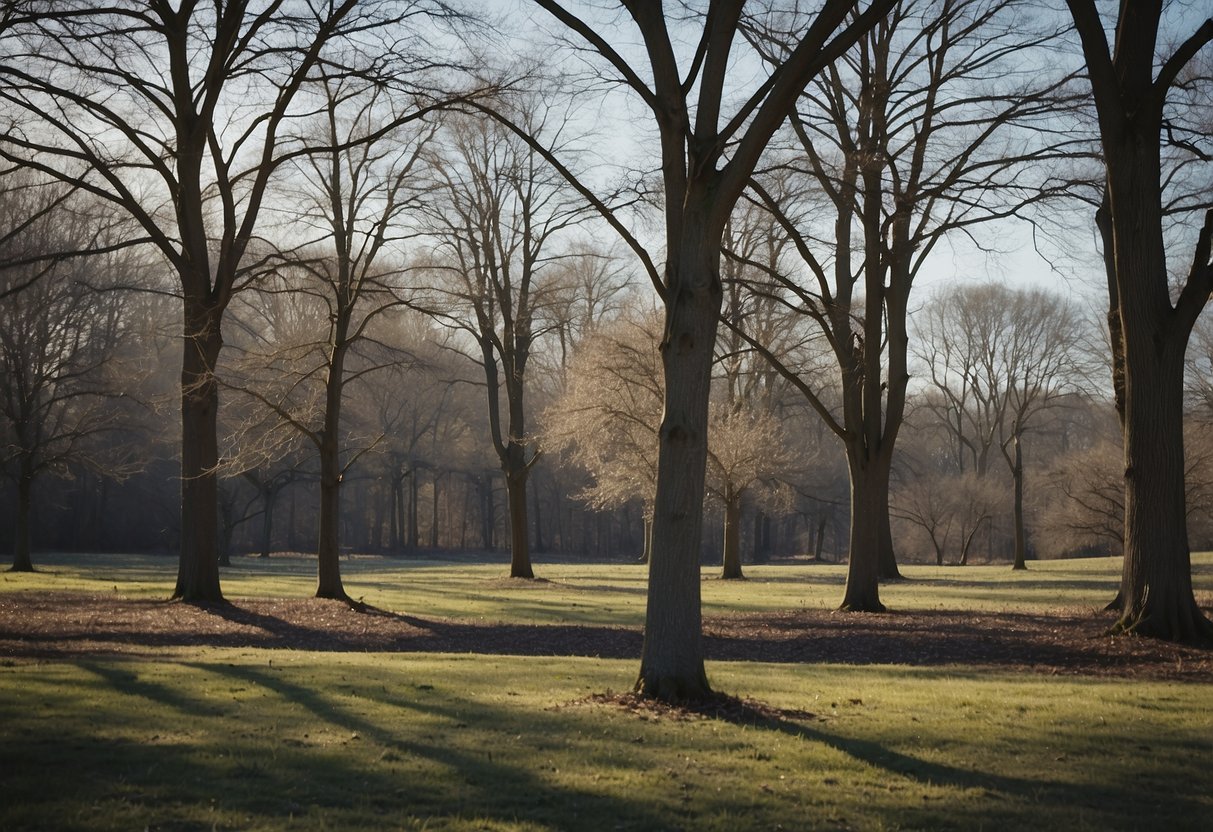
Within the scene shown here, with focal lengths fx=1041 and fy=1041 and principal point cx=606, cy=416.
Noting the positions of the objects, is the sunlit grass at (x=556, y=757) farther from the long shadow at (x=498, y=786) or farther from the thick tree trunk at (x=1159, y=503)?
the thick tree trunk at (x=1159, y=503)

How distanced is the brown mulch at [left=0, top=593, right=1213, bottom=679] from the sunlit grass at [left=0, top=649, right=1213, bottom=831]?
298 centimetres

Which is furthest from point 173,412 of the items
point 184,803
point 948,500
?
point 184,803

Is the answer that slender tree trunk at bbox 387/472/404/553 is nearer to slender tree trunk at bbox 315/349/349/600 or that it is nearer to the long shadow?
slender tree trunk at bbox 315/349/349/600

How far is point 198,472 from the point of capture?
19562mm

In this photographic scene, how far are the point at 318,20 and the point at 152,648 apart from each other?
9.97 meters

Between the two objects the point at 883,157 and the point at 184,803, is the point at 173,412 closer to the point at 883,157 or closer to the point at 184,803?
the point at 883,157

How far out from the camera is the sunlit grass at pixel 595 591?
2219cm

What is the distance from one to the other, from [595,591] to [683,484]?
2084cm

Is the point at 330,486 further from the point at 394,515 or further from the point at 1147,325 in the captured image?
the point at 394,515

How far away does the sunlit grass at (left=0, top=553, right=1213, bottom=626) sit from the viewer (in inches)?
874

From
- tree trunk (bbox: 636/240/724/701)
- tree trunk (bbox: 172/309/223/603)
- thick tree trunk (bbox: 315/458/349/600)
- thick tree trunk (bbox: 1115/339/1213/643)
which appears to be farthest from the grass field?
thick tree trunk (bbox: 315/458/349/600)

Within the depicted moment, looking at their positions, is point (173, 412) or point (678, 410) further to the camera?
point (173, 412)

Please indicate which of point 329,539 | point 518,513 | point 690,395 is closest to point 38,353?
point 518,513

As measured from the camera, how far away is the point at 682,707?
8.84 m
